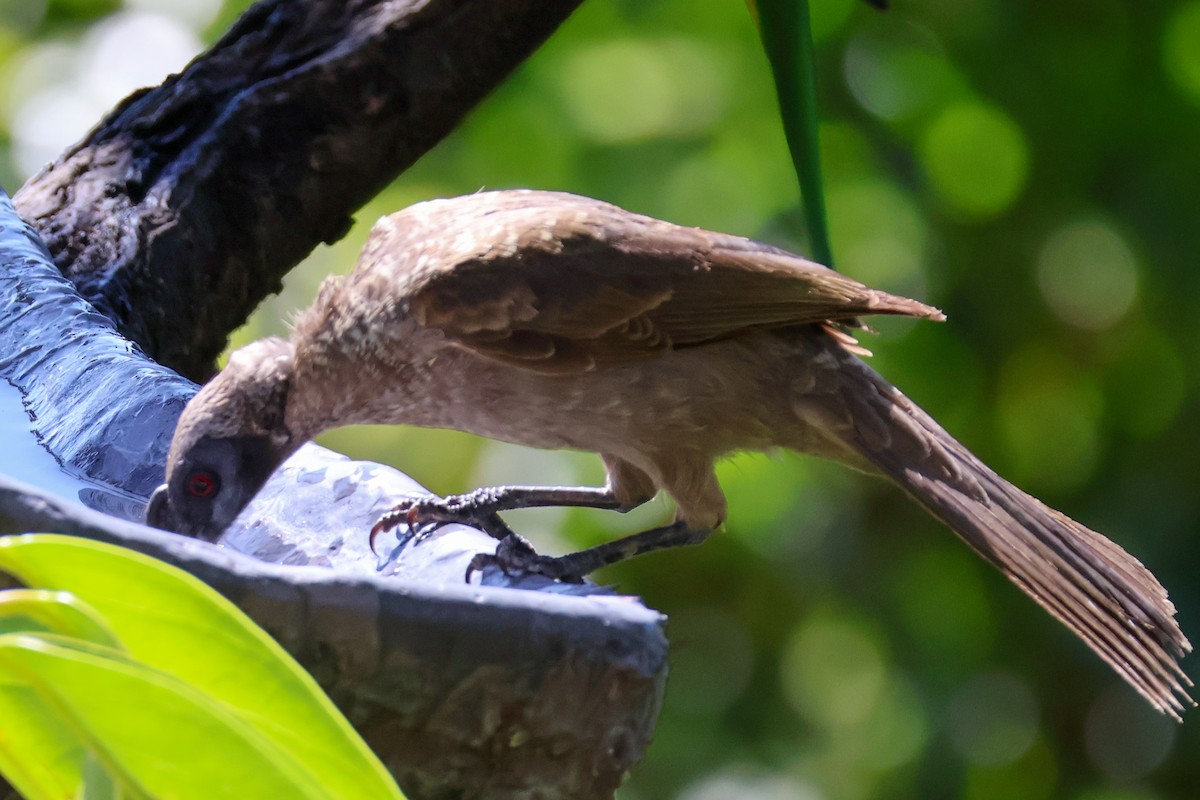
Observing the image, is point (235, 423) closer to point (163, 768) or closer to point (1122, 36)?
point (163, 768)

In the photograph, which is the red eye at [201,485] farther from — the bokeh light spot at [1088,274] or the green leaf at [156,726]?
the bokeh light spot at [1088,274]

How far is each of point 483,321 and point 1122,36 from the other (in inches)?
101

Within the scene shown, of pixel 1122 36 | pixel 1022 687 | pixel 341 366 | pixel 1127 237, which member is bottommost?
pixel 1022 687

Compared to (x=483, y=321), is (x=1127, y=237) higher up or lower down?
lower down

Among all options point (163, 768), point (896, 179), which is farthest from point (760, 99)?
point (163, 768)

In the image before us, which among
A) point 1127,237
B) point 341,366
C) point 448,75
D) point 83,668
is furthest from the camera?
point 1127,237

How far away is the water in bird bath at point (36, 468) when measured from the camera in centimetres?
204

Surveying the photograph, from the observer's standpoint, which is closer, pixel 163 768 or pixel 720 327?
pixel 163 768

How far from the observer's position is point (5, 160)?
398 cm

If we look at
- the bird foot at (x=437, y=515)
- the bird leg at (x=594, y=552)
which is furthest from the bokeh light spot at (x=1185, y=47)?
the bird foot at (x=437, y=515)

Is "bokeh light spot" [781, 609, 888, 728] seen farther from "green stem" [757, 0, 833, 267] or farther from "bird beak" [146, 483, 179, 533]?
"bird beak" [146, 483, 179, 533]

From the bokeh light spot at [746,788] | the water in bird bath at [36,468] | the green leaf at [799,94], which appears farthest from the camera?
the bokeh light spot at [746,788]

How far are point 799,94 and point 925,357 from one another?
1.31 m

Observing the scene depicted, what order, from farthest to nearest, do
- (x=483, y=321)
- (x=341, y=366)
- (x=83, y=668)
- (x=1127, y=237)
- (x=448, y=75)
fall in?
(x=1127, y=237) < (x=448, y=75) < (x=341, y=366) < (x=483, y=321) < (x=83, y=668)
